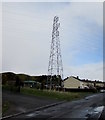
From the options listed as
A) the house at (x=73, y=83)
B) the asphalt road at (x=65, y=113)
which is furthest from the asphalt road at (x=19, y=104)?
the house at (x=73, y=83)

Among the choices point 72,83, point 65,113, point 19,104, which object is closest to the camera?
point 65,113

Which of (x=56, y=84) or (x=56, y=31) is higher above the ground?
(x=56, y=31)

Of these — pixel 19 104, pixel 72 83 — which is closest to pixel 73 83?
pixel 72 83

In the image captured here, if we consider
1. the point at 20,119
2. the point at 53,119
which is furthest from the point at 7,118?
the point at 53,119

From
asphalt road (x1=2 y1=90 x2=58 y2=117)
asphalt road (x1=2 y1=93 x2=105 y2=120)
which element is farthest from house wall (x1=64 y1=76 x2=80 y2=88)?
asphalt road (x1=2 y1=93 x2=105 y2=120)

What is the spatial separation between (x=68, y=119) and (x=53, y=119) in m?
0.84

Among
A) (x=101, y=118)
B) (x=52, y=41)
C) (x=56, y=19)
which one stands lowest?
(x=101, y=118)

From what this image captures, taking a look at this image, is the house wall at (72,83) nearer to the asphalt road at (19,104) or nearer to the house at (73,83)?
the house at (73,83)

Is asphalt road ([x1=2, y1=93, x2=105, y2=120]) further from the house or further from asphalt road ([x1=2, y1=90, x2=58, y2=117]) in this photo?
the house

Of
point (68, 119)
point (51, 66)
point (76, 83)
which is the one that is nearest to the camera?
point (68, 119)

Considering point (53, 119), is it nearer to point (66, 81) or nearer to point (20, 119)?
point (20, 119)

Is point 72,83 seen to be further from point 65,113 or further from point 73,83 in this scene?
point 65,113

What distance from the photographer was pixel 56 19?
63344mm

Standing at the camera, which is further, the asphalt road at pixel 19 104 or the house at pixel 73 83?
the house at pixel 73 83
